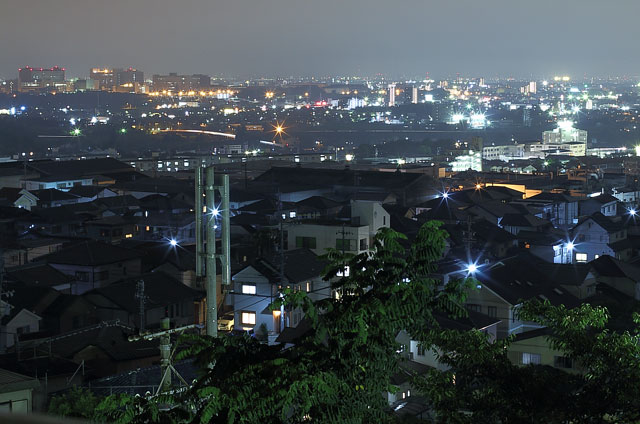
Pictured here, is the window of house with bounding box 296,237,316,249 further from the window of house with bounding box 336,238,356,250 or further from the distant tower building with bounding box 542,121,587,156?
the distant tower building with bounding box 542,121,587,156

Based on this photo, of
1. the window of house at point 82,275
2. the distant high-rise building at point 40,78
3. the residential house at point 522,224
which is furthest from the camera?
the distant high-rise building at point 40,78

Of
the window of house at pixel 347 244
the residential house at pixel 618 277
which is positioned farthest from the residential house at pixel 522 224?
the window of house at pixel 347 244

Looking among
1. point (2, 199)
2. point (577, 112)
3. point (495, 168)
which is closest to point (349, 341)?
point (2, 199)

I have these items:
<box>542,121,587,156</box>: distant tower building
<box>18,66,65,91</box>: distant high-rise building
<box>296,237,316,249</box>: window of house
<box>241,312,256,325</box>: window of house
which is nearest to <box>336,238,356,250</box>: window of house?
<box>296,237,316,249</box>: window of house

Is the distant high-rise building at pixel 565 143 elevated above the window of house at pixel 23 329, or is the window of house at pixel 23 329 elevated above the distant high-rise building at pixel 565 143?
the window of house at pixel 23 329

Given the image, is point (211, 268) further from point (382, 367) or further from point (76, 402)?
point (76, 402)

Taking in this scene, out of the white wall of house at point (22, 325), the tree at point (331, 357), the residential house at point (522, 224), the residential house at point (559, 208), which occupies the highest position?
the tree at point (331, 357)

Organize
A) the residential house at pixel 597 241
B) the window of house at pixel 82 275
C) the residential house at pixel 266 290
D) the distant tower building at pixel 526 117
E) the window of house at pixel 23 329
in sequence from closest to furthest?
the window of house at pixel 23 329 < the residential house at pixel 266 290 < the window of house at pixel 82 275 < the residential house at pixel 597 241 < the distant tower building at pixel 526 117

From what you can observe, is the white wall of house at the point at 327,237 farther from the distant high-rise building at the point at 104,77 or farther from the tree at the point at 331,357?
the distant high-rise building at the point at 104,77

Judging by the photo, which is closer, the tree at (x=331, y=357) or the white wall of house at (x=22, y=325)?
the tree at (x=331, y=357)
